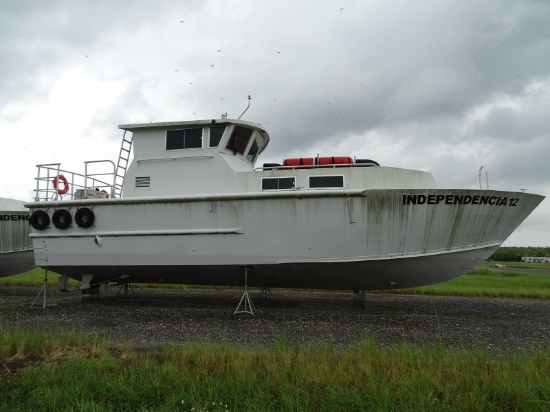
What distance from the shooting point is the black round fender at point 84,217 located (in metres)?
8.80

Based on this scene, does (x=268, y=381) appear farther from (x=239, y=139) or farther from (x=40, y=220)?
(x=40, y=220)

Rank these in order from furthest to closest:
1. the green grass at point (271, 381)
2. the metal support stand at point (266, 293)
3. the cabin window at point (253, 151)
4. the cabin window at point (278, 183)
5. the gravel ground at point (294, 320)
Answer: the metal support stand at point (266, 293)
the cabin window at point (253, 151)
the cabin window at point (278, 183)
the gravel ground at point (294, 320)
the green grass at point (271, 381)

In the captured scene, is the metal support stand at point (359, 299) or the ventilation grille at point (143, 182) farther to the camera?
the ventilation grille at point (143, 182)

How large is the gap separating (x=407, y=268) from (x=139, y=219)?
5.69m

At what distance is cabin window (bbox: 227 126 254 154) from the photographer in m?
8.96

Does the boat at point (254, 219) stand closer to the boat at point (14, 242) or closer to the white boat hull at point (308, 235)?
the white boat hull at point (308, 235)

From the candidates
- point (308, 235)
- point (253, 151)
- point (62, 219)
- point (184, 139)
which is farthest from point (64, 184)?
point (308, 235)

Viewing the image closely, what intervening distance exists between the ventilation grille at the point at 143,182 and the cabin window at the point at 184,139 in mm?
852

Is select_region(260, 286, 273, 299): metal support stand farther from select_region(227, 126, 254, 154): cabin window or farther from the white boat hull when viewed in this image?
select_region(227, 126, 254, 154): cabin window

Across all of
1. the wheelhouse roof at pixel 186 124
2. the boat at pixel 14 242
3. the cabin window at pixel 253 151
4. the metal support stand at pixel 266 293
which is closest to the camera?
the wheelhouse roof at pixel 186 124

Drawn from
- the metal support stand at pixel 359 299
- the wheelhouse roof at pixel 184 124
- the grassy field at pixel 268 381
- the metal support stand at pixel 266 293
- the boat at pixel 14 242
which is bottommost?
the metal support stand at pixel 266 293

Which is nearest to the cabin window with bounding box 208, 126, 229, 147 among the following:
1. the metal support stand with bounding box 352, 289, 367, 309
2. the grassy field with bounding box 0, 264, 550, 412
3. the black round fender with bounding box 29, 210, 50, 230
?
the black round fender with bounding box 29, 210, 50, 230

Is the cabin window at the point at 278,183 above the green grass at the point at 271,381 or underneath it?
above

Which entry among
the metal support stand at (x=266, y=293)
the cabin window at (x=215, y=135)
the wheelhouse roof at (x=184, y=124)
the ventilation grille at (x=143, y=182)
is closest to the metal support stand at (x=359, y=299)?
the metal support stand at (x=266, y=293)
